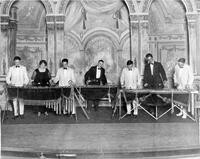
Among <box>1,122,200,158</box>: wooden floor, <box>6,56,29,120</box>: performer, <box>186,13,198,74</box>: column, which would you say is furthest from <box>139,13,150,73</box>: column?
<box>6,56,29,120</box>: performer

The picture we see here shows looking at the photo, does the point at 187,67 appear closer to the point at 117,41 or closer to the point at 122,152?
the point at 117,41

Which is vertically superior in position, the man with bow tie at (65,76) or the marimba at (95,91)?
the man with bow tie at (65,76)

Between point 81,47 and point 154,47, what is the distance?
5.93 feet

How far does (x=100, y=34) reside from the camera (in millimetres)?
10812

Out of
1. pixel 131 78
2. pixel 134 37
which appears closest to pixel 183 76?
pixel 131 78

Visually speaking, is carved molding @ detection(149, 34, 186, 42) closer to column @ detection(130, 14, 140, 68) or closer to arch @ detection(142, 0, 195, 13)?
column @ detection(130, 14, 140, 68)

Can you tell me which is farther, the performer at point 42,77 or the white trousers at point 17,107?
the performer at point 42,77

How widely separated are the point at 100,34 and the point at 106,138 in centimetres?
448

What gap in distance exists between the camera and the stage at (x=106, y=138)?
5656mm

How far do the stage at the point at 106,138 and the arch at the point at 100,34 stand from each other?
2682 mm

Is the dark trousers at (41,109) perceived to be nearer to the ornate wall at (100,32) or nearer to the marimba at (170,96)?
the ornate wall at (100,32)

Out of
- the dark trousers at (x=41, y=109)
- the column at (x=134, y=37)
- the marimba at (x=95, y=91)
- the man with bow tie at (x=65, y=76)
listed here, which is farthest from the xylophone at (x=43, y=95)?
the column at (x=134, y=37)

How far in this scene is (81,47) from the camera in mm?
10734

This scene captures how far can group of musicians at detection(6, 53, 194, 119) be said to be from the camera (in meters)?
8.80
